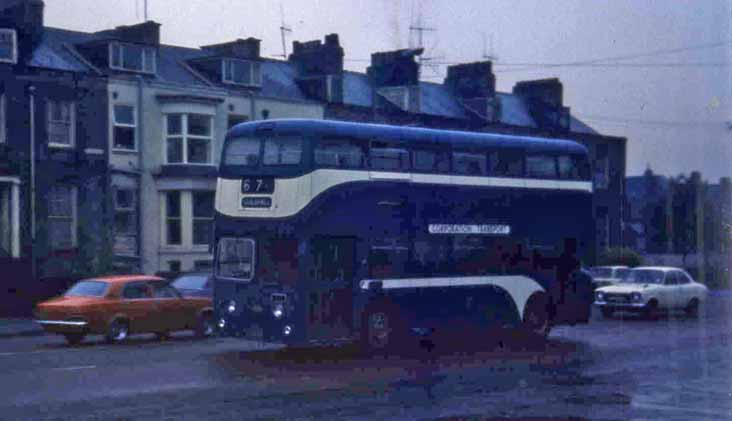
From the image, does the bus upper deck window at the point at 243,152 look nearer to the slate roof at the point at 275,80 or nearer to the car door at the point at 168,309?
the car door at the point at 168,309

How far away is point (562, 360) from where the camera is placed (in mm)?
21719

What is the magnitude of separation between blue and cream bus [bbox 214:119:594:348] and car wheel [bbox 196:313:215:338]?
474cm

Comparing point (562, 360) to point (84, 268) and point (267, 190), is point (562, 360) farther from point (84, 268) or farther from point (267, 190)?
point (84, 268)

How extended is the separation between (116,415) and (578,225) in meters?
14.7

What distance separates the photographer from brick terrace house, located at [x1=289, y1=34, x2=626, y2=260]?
4800 centimetres

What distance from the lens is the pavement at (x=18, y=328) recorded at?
96.0 feet

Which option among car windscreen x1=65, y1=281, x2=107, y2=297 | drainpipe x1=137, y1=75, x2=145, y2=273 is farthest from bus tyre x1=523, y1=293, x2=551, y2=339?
drainpipe x1=137, y1=75, x2=145, y2=273

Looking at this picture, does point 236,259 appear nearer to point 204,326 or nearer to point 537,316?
point 204,326

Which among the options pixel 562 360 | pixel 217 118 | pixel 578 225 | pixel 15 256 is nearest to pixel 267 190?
pixel 562 360

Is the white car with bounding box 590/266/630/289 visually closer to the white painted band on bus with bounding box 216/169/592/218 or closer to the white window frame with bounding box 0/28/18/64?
the white painted band on bus with bounding box 216/169/592/218

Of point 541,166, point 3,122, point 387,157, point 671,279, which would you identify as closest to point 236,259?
point 387,157

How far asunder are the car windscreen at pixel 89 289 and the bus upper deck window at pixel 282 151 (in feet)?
19.9

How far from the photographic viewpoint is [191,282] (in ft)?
94.3

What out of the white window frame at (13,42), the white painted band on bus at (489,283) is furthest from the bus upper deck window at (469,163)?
the white window frame at (13,42)
